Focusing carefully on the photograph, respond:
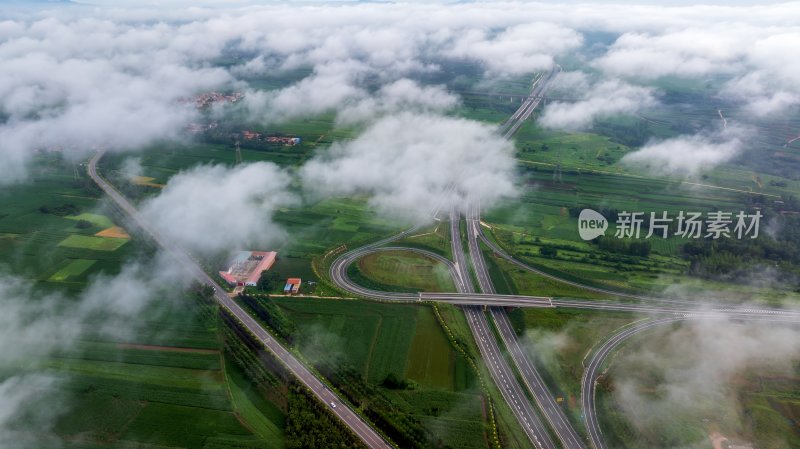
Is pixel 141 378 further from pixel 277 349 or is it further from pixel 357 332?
pixel 357 332

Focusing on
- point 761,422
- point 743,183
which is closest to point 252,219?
point 761,422

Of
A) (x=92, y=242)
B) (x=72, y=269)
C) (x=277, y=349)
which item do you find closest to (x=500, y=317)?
(x=277, y=349)

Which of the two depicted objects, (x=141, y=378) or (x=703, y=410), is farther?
(x=141, y=378)

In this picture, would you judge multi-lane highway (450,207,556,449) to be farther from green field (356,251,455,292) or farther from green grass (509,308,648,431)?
green grass (509,308,648,431)

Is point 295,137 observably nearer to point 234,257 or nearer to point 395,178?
point 395,178

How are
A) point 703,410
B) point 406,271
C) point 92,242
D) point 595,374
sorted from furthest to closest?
point 92,242 < point 406,271 < point 595,374 < point 703,410
